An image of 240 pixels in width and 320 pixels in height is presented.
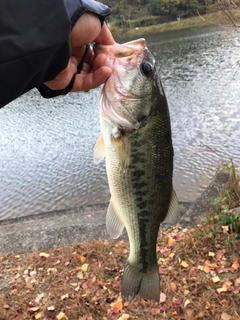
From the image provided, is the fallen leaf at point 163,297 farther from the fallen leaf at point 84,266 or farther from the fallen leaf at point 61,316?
the fallen leaf at point 84,266

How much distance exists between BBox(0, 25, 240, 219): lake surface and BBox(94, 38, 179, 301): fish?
5.86 metres

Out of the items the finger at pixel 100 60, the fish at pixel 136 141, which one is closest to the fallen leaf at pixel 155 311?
the fish at pixel 136 141

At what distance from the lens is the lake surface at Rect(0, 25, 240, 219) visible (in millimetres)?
9586

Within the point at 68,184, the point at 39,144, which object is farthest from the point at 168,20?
the point at 68,184

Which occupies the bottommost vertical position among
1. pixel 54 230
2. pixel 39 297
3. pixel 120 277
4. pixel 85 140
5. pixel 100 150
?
pixel 85 140

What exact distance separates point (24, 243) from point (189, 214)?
2748 millimetres

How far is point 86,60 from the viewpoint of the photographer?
2072 millimetres

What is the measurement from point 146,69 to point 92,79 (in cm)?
30

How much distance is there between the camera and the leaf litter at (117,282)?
12.3 ft

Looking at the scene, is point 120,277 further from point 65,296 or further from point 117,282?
point 65,296

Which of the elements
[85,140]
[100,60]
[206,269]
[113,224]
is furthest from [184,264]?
[85,140]

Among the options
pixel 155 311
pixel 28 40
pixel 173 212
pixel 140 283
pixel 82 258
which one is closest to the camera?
pixel 28 40

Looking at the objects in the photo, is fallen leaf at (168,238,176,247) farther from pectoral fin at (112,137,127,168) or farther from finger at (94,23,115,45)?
finger at (94,23,115,45)

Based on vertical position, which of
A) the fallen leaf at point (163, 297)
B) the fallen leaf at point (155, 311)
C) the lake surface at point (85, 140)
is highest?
the fallen leaf at point (155, 311)
